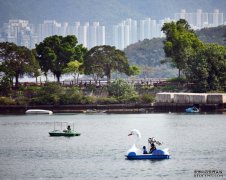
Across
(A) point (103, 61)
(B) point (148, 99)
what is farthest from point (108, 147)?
(A) point (103, 61)

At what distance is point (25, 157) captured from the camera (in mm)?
75500

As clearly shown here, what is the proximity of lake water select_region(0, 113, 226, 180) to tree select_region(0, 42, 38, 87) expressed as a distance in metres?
26.5

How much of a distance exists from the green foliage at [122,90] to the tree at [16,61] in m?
13.8

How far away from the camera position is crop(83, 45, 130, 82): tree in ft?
471

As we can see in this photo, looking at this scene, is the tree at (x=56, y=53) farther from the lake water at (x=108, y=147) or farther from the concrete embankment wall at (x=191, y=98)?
the lake water at (x=108, y=147)

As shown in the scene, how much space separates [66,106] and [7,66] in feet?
50.8

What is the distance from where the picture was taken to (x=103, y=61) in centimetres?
14325

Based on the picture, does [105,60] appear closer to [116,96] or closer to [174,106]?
[116,96]

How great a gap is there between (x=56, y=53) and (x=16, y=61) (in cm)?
848

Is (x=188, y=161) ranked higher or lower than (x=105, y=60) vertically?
lower

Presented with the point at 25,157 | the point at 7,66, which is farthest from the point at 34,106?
the point at 25,157

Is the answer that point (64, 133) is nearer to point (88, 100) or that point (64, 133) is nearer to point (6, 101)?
point (88, 100)

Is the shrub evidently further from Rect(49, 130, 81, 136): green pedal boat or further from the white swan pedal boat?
the white swan pedal boat

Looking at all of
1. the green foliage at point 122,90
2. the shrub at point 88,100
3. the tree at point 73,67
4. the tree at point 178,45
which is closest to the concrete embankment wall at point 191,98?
the green foliage at point 122,90
